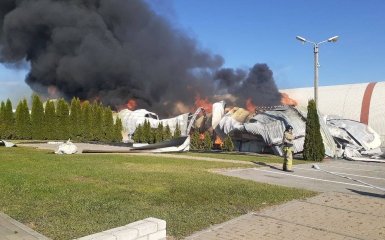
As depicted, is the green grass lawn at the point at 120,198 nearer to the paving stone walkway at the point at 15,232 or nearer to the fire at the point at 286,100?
the paving stone walkway at the point at 15,232

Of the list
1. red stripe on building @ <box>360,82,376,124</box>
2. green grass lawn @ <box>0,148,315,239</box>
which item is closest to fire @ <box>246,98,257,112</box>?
red stripe on building @ <box>360,82,376,124</box>

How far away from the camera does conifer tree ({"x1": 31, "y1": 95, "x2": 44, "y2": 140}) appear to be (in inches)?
1226

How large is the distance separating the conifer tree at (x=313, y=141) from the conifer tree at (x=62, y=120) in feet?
72.0

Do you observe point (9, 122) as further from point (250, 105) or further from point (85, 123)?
point (250, 105)

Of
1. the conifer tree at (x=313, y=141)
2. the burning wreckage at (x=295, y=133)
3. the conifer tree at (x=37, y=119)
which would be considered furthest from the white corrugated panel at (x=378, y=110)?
the conifer tree at (x=37, y=119)

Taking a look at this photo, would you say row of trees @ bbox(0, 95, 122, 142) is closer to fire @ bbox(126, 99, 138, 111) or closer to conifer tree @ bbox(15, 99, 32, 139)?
conifer tree @ bbox(15, 99, 32, 139)

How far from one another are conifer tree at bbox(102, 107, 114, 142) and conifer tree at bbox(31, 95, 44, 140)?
522 centimetres

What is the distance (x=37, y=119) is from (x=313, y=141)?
2310cm

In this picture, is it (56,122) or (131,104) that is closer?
(56,122)

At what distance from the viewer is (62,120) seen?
32.3 metres

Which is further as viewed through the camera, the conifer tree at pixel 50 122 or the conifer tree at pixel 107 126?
the conifer tree at pixel 107 126

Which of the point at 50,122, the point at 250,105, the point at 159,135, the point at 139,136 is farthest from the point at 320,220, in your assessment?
the point at 250,105

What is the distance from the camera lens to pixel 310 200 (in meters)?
6.70

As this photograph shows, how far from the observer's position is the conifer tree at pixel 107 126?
34.3 m
